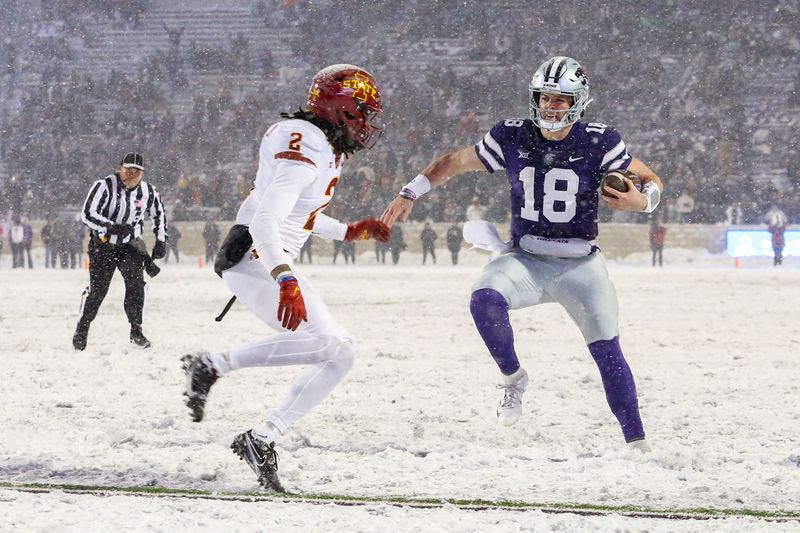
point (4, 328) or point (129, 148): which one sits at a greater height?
point (129, 148)

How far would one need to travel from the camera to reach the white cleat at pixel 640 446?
452 cm

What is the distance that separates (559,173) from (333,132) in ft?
4.10

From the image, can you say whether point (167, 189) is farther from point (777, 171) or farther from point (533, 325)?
point (533, 325)

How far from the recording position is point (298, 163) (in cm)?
386

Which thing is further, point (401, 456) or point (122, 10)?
point (122, 10)

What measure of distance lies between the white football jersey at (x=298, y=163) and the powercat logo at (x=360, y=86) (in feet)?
0.74

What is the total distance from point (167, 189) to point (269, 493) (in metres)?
27.7

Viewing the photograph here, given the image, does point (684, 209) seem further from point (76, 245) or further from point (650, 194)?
point (650, 194)

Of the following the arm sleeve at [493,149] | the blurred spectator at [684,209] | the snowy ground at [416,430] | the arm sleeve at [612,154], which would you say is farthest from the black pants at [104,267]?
the blurred spectator at [684,209]

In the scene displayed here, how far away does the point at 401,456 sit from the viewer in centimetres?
446

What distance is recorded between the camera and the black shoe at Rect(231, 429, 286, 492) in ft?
12.4

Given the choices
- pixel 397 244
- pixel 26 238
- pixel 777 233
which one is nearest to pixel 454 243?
pixel 397 244

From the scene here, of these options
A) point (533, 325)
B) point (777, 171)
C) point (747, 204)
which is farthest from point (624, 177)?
point (777, 171)

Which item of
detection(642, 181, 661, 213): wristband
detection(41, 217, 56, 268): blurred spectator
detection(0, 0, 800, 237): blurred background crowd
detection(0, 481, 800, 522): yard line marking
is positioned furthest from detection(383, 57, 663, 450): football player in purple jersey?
detection(41, 217, 56, 268): blurred spectator
